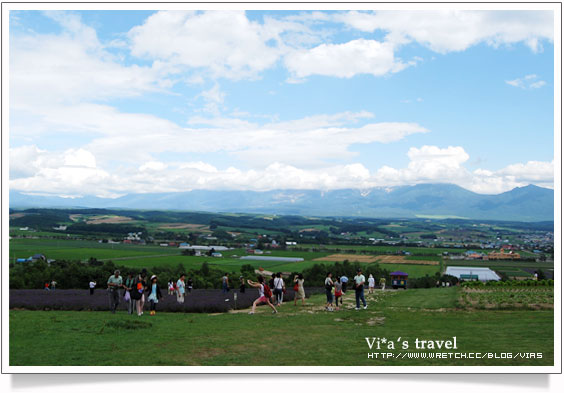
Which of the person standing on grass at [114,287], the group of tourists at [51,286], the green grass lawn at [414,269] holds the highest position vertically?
the person standing on grass at [114,287]

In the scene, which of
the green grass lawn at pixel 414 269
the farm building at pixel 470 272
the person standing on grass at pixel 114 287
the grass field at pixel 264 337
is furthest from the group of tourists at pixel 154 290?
the green grass lawn at pixel 414 269

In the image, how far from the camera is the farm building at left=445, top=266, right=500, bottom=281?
36.6m

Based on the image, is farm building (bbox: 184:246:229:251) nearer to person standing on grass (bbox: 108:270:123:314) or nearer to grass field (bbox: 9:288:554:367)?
person standing on grass (bbox: 108:270:123:314)

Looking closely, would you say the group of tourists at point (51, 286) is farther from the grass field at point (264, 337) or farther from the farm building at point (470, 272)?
the farm building at point (470, 272)

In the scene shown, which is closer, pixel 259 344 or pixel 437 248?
pixel 259 344

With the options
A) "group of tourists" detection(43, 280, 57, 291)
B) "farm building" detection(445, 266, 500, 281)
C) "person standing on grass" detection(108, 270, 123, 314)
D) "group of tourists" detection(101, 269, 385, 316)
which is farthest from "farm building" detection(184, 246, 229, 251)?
"person standing on grass" detection(108, 270, 123, 314)

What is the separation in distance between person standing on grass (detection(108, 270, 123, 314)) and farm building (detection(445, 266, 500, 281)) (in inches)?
1128

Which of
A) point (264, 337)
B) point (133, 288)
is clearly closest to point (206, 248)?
point (133, 288)

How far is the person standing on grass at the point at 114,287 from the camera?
611 inches

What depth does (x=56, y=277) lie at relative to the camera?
3042 centimetres

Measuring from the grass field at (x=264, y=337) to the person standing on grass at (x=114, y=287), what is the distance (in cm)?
93
